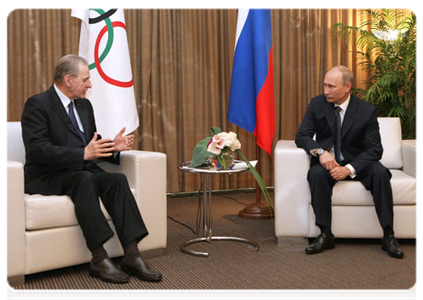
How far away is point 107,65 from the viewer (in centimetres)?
414

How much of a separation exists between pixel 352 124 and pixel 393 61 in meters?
2.31

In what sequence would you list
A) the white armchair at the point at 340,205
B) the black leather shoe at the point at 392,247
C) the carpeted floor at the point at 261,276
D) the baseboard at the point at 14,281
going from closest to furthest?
the carpeted floor at the point at 261,276 → the baseboard at the point at 14,281 → the black leather shoe at the point at 392,247 → the white armchair at the point at 340,205

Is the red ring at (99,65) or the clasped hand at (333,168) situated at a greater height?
the red ring at (99,65)

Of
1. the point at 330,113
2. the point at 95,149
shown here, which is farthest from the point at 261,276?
the point at 330,113

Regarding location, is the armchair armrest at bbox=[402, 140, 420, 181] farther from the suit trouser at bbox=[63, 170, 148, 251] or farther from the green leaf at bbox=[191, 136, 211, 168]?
the suit trouser at bbox=[63, 170, 148, 251]

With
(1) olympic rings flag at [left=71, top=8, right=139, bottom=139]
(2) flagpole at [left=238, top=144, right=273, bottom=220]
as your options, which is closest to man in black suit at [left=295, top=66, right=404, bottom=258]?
(2) flagpole at [left=238, top=144, right=273, bottom=220]

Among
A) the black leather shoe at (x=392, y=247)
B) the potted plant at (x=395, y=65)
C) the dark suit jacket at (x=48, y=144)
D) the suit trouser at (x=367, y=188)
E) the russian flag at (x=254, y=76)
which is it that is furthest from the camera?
the potted plant at (x=395, y=65)

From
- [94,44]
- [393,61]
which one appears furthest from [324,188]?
[393,61]

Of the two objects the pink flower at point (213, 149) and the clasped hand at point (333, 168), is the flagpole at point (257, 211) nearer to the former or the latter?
the clasped hand at point (333, 168)

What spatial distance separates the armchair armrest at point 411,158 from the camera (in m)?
3.63

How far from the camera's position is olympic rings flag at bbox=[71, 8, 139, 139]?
411 cm

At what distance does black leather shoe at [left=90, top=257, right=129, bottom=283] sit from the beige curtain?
2.34m

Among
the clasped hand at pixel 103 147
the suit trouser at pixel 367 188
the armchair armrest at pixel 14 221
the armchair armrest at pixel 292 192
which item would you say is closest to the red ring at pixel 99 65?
the clasped hand at pixel 103 147

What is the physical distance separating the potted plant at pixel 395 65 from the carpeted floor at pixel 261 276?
227 centimetres
